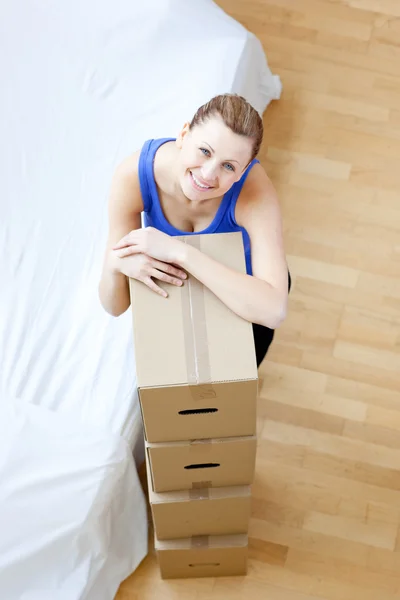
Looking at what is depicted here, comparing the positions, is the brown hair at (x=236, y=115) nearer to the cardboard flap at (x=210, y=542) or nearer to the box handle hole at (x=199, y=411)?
the box handle hole at (x=199, y=411)

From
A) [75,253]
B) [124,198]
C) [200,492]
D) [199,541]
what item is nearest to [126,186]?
[124,198]

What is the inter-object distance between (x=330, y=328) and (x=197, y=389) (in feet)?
3.54

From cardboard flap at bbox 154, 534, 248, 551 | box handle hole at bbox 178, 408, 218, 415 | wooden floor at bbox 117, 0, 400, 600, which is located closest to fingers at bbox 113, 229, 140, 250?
box handle hole at bbox 178, 408, 218, 415

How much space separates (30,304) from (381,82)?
1567mm

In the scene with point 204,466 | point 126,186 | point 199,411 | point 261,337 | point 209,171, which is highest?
point 209,171

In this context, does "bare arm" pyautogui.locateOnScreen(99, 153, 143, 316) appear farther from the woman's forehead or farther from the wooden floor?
the wooden floor

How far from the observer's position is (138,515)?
1.83 metres

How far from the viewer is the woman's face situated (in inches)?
46.5

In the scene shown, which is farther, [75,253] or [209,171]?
[75,253]

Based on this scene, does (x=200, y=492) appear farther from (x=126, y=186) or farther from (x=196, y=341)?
(x=126, y=186)

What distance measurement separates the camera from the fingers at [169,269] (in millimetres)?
1214

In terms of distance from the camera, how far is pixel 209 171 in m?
1.20

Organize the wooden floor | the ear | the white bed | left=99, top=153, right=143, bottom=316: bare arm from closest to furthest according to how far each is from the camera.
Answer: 1. the ear
2. left=99, top=153, right=143, bottom=316: bare arm
3. the white bed
4. the wooden floor

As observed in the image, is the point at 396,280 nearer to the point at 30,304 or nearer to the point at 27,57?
the point at 30,304
